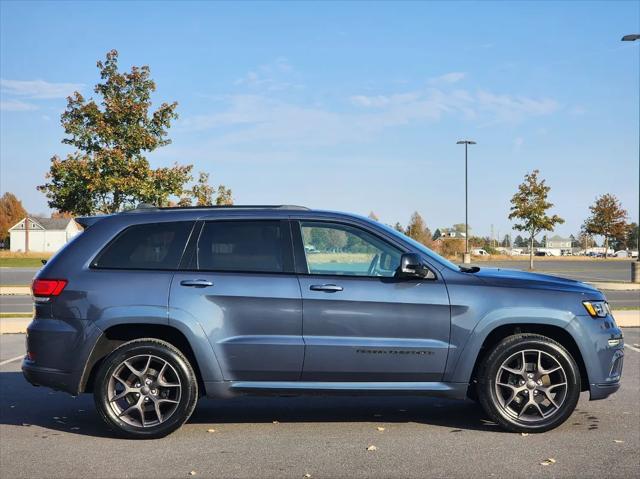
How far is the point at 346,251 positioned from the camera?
18.0 ft

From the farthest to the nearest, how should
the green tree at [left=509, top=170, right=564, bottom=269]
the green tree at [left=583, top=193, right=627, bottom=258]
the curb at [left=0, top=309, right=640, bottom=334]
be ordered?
the green tree at [left=583, top=193, right=627, bottom=258]
the green tree at [left=509, top=170, right=564, bottom=269]
the curb at [left=0, top=309, right=640, bottom=334]

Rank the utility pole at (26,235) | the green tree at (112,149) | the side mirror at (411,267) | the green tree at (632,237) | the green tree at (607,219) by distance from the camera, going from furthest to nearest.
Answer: the green tree at (632,237), the utility pole at (26,235), the green tree at (607,219), the green tree at (112,149), the side mirror at (411,267)

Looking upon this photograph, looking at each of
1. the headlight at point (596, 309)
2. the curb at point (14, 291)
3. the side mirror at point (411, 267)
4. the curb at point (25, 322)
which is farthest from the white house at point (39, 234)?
the headlight at point (596, 309)

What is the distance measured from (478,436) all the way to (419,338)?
89cm

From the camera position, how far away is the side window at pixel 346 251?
5301mm

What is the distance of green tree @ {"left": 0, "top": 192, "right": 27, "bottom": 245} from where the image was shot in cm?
10038

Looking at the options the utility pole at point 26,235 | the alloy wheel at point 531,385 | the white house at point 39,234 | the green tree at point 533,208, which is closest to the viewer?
the alloy wheel at point 531,385

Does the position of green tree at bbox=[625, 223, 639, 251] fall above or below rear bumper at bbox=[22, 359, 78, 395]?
above

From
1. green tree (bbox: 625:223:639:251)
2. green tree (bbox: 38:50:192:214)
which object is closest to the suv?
green tree (bbox: 38:50:192:214)

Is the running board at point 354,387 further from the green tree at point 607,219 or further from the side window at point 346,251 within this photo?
the green tree at point 607,219

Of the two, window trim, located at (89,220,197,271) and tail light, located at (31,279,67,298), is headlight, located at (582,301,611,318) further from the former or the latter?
tail light, located at (31,279,67,298)

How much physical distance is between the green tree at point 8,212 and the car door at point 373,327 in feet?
347

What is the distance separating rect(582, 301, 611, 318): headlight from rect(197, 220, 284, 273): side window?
7.95ft

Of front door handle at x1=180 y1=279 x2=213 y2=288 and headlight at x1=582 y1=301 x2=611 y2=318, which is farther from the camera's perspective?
headlight at x1=582 y1=301 x2=611 y2=318
